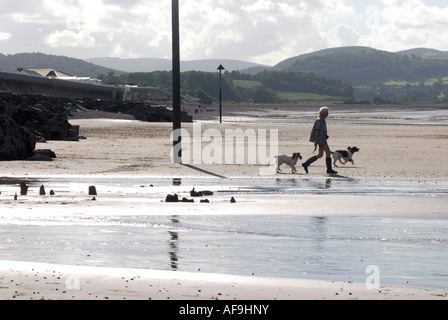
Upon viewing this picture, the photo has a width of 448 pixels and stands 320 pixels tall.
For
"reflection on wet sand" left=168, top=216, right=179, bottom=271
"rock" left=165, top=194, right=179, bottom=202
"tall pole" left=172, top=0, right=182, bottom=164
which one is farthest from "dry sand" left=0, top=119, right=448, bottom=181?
"reflection on wet sand" left=168, top=216, right=179, bottom=271

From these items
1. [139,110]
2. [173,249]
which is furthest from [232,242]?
[139,110]

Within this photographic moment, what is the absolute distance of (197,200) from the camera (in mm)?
12695

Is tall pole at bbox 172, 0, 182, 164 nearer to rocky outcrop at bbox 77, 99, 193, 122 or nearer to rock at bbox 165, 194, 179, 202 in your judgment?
rock at bbox 165, 194, 179, 202

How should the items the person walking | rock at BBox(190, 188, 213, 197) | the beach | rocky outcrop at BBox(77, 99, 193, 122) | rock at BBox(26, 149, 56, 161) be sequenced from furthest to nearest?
rocky outcrop at BBox(77, 99, 193, 122), rock at BBox(26, 149, 56, 161), the person walking, rock at BBox(190, 188, 213, 197), the beach

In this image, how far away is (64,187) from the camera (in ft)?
47.3

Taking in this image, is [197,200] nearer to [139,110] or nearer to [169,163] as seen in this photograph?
[169,163]

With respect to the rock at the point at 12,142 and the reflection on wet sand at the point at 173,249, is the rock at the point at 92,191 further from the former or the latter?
the rock at the point at 12,142

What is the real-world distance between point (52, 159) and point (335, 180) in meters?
7.60

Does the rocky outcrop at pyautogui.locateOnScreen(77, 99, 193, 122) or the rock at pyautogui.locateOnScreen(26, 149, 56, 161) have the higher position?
the rocky outcrop at pyautogui.locateOnScreen(77, 99, 193, 122)

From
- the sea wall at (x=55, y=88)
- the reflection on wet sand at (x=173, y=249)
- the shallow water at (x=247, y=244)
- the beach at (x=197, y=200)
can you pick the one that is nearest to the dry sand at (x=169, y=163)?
the beach at (x=197, y=200)

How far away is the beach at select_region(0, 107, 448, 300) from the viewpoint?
239 inches

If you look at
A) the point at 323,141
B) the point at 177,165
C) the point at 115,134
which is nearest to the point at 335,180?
the point at 323,141

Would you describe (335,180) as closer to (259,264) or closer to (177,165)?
(177,165)

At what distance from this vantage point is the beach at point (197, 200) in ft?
19.9
